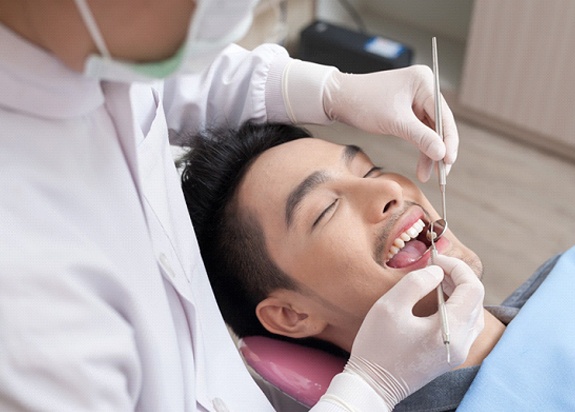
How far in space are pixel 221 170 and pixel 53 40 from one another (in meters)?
0.70

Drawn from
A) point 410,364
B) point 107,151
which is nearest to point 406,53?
point 410,364

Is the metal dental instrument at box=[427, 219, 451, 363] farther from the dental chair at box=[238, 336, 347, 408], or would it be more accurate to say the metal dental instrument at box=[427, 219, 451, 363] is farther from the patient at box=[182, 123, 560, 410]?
the dental chair at box=[238, 336, 347, 408]

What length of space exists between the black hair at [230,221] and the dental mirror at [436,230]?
12.4 inches

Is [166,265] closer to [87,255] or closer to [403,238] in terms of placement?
[87,255]

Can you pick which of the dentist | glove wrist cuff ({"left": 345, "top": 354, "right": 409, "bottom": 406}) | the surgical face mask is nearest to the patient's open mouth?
the dentist

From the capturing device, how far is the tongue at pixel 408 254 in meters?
1.26

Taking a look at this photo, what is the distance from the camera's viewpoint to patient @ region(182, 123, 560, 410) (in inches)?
48.0

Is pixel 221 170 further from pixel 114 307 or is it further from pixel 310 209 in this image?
pixel 114 307

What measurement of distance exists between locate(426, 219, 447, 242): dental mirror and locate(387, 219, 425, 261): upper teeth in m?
0.03

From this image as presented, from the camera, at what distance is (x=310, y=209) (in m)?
1.26

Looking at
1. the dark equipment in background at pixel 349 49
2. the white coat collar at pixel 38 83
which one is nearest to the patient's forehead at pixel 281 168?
the white coat collar at pixel 38 83

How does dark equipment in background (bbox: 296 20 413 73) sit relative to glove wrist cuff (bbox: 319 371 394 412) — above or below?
below

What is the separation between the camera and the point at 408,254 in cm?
128

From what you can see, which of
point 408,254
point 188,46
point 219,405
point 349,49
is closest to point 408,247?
point 408,254
